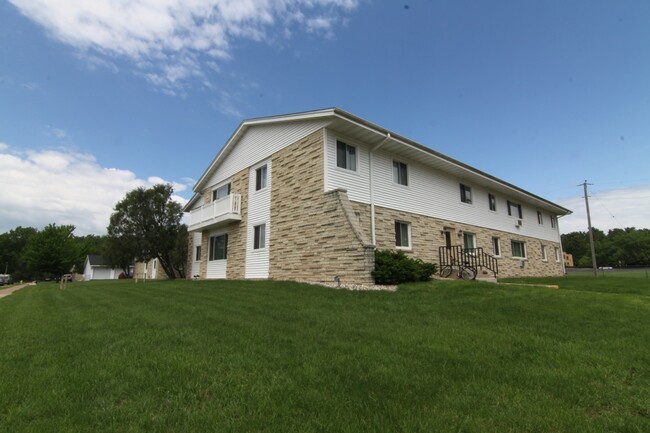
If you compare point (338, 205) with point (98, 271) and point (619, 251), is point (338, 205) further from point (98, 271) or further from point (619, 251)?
point (619, 251)

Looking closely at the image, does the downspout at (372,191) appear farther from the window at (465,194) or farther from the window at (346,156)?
the window at (465,194)

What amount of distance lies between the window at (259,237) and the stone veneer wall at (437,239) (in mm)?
4765

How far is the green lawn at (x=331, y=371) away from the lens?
8.89ft

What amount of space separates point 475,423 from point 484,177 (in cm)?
1720

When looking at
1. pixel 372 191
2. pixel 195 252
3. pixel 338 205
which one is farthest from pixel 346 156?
pixel 195 252

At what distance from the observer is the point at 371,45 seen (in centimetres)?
1506

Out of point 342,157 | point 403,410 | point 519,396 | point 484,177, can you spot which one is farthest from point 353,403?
point 484,177

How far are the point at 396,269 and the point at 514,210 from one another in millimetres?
15008

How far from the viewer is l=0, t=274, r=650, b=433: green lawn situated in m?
2.71

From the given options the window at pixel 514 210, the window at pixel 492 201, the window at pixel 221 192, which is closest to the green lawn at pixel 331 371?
the window at pixel 221 192

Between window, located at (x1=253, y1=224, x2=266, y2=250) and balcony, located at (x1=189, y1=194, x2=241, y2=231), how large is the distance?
1448mm

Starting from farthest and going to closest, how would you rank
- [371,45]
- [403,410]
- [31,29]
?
[371,45], [31,29], [403,410]

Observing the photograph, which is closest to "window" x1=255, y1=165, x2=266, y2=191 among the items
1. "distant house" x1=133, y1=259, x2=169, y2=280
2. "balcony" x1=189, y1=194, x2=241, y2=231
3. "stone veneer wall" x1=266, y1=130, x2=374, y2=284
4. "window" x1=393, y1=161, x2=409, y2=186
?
"stone veneer wall" x1=266, y1=130, x2=374, y2=284

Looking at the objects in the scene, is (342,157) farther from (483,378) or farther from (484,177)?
(483,378)
